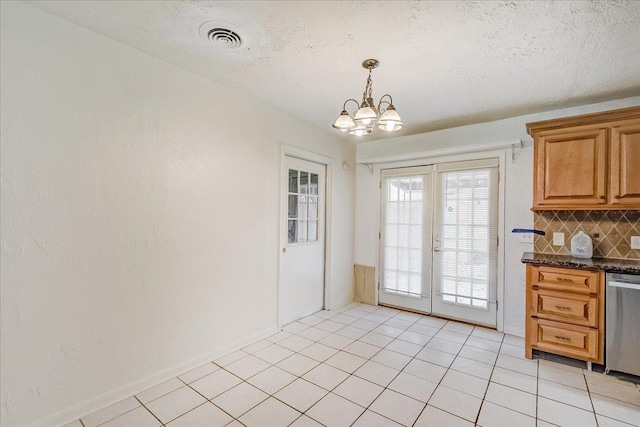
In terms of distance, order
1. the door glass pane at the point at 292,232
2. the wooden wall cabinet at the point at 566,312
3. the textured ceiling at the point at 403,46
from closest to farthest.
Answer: the textured ceiling at the point at 403,46 < the wooden wall cabinet at the point at 566,312 < the door glass pane at the point at 292,232

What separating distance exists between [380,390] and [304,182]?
7.92 feet

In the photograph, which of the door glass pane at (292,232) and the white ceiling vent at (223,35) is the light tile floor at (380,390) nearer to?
the door glass pane at (292,232)

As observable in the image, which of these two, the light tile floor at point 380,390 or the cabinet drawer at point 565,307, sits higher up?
the cabinet drawer at point 565,307

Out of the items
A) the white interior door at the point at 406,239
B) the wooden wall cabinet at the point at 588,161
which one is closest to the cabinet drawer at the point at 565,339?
the wooden wall cabinet at the point at 588,161

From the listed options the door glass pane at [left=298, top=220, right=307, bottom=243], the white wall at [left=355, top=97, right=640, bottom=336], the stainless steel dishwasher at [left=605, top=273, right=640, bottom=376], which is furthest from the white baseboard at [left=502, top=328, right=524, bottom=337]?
the door glass pane at [left=298, top=220, right=307, bottom=243]

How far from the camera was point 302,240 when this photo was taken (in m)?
3.78

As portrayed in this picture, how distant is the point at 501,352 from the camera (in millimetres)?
2898

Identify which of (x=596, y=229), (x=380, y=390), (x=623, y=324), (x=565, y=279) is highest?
(x=596, y=229)

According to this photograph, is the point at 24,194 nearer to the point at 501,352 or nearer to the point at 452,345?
the point at 452,345

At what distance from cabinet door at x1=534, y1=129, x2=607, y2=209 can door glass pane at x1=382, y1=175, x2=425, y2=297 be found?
4.44 feet

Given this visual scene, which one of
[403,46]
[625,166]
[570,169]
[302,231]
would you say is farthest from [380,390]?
[625,166]

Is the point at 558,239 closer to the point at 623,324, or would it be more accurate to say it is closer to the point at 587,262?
the point at 587,262

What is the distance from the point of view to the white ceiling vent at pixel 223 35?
1.85 meters

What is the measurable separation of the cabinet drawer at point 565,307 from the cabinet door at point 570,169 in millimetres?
842
